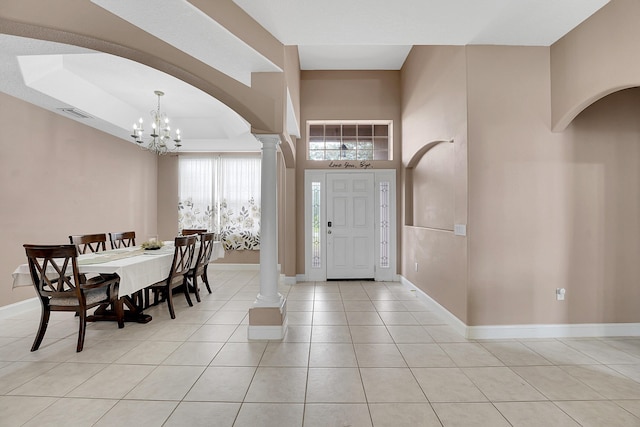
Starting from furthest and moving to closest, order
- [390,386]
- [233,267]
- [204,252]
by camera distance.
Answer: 1. [233,267]
2. [204,252]
3. [390,386]

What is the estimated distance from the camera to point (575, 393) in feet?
7.06

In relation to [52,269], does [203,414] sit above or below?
below

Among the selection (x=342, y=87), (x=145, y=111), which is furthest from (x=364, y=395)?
(x=145, y=111)

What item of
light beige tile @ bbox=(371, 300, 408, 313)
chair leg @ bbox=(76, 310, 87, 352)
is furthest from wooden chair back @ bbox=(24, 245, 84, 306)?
light beige tile @ bbox=(371, 300, 408, 313)

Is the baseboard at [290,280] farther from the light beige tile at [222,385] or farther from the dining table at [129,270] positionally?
the light beige tile at [222,385]

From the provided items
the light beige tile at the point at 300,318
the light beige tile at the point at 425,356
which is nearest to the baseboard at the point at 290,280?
the light beige tile at the point at 300,318

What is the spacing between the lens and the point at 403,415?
6.28 ft

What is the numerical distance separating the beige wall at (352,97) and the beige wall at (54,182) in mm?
3612

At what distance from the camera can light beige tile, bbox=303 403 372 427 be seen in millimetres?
1848

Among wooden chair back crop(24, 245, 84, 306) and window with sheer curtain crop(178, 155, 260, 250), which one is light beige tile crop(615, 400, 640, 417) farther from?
window with sheer curtain crop(178, 155, 260, 250)

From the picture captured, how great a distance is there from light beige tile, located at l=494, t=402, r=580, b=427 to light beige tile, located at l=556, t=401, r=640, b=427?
66mm

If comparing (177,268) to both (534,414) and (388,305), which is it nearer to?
(388,305)

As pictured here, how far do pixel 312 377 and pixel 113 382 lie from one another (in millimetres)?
1522

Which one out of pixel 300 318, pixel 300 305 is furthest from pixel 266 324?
pixel 300 305
